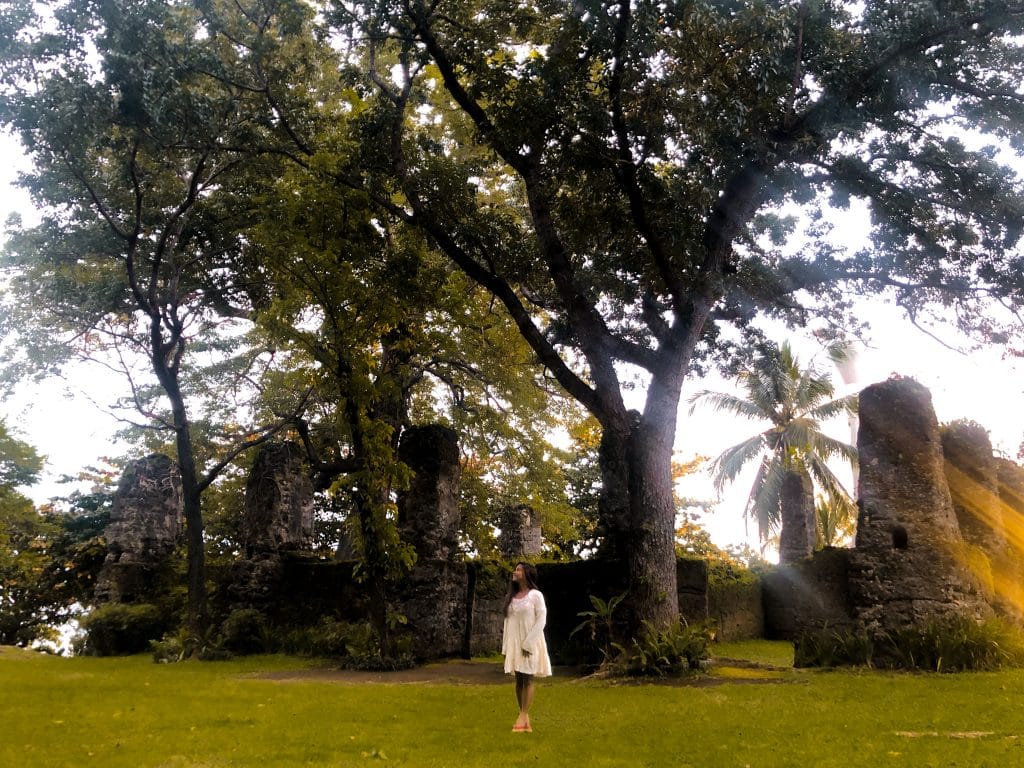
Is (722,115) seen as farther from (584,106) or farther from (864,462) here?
(864,462)

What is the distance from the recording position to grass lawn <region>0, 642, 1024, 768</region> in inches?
204

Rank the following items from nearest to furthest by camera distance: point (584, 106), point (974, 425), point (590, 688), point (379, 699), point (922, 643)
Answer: point (379, 699) → point (590, 688) → point (922, 643) → point (584, 106) → point (974, 425)

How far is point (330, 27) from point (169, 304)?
677 centimetres

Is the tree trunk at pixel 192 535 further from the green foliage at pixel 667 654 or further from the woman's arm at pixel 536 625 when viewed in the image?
the woman's arm at pixel 536 625

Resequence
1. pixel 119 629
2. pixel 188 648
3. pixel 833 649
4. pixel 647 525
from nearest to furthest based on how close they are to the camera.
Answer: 1. pixel 833 649
2. pixel 647 525
3. pixel 188 648
4. pixel 119 629

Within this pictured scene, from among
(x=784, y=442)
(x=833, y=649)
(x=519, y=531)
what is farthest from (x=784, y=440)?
(x=833, y=649)

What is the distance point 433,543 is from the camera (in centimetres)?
1330

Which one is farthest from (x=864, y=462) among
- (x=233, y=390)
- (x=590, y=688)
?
(x=233, y=390)

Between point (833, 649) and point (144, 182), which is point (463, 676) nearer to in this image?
point (833, 649)

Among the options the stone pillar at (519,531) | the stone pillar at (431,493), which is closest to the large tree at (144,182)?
the stone pillar at (431,493)

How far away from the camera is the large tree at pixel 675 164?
10.3 meters

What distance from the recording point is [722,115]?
10.3 meters

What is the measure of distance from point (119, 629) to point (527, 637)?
1061 centimetres

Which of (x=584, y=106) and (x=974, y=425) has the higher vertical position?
(x=584, y=106)
